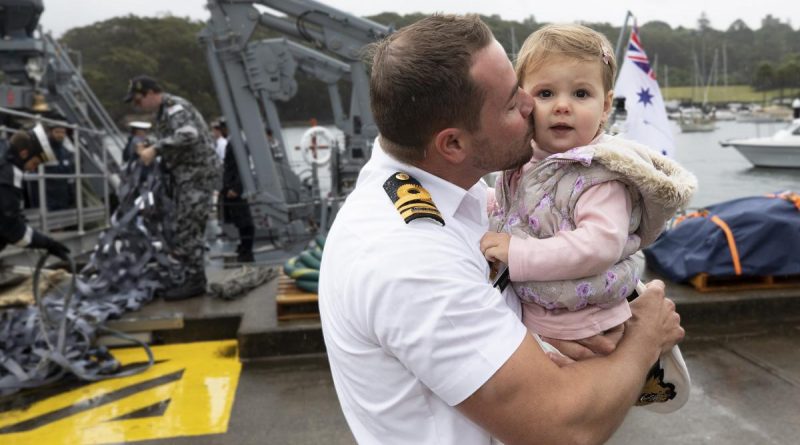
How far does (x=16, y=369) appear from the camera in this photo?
13.4 ft

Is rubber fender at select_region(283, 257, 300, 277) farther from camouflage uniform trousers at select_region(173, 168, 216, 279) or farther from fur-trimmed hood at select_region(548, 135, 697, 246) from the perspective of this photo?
fur-trimmed hood at select_region(548, 135, 697, 246)

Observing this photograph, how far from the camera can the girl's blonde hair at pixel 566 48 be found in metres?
1.58

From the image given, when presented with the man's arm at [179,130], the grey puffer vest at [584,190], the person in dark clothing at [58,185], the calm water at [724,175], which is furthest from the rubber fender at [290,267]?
the calm water at [724,175]

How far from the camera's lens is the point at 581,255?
1.39 m

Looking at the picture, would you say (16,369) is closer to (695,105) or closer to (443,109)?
(443,109)

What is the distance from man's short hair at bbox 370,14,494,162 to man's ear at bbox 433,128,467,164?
0.01m

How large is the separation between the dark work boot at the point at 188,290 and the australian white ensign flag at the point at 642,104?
424 centimetres

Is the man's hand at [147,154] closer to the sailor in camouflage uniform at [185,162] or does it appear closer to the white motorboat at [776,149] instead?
the sailor in camouflage uniform at [185,162]

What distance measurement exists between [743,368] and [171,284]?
4285 mm

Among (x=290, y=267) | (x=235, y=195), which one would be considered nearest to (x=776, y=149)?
(x=235, y=195)

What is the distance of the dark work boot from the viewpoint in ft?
17.5

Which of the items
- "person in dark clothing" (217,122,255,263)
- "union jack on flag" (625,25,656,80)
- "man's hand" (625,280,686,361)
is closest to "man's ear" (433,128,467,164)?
"man's hand" (625,280,686,361)

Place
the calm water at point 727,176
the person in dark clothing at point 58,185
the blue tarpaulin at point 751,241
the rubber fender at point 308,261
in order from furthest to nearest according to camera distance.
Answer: the calm water at point 727,176
the person in dark clothing at point 58,185
the rubber fender at point 308,261
the blue tarpaulin at point 751,241

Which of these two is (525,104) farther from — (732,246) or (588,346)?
(732,246)
